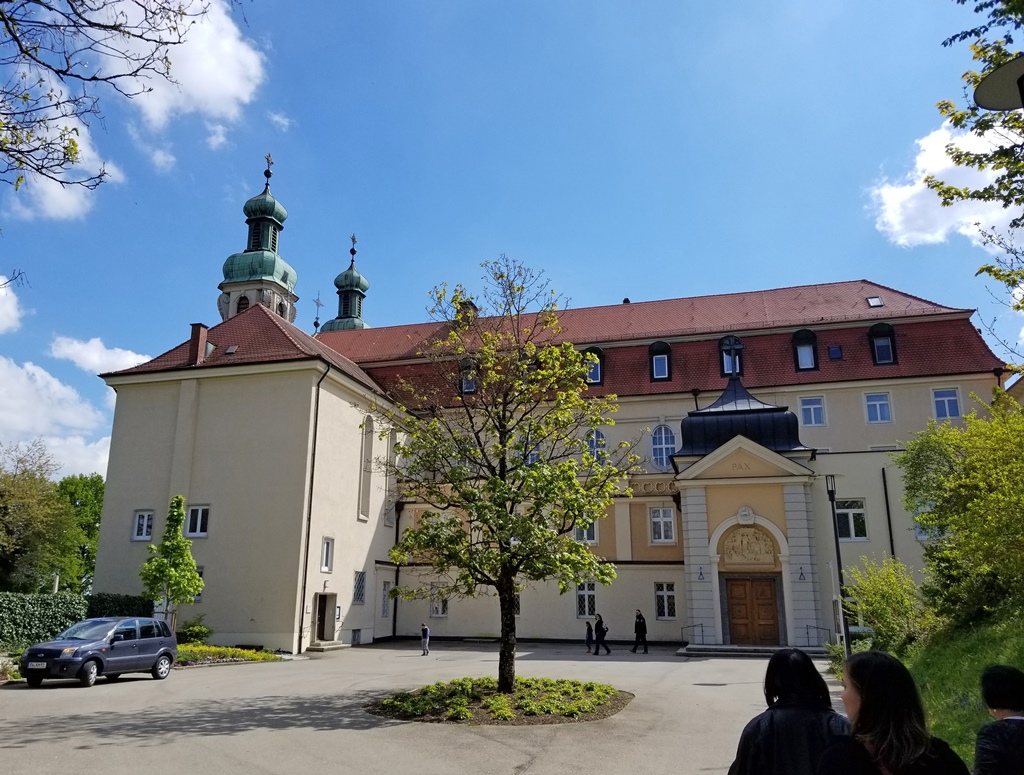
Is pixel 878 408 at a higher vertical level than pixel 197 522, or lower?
higher

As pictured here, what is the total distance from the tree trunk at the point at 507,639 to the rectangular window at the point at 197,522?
18032 millimetres

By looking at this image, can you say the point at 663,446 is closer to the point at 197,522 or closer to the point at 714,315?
the point at 714,315

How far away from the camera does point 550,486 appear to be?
48.1 ft

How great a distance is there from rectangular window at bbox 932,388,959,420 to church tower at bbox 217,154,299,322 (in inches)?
1571

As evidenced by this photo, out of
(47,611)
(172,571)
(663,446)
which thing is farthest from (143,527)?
(663,446)

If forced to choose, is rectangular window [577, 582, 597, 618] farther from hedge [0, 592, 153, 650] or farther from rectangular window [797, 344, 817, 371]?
hedge [0, 592, 153, 650]

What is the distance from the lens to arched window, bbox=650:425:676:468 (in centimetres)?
3444

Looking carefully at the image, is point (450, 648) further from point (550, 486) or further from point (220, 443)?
point (550, 486)

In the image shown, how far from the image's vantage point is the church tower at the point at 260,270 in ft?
174

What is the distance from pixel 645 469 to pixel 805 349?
28.4ft

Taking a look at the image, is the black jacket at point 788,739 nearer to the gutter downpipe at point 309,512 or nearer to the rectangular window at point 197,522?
the gutter downpipe at point 309,512

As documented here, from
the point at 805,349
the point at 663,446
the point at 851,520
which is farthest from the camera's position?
the point at 663,446

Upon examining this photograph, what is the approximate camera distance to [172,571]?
2452 cm

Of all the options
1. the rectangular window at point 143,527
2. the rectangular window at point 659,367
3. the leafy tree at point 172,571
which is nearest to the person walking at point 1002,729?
the leafy tree at point 172,571
